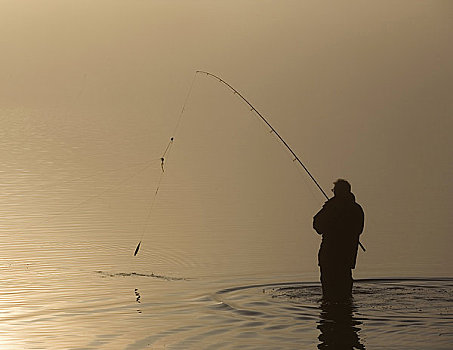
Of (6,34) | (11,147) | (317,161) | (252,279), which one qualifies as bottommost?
(252,279)

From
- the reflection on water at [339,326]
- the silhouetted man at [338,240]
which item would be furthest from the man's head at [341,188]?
the reflection on water at [339,326]

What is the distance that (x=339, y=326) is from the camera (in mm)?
13758

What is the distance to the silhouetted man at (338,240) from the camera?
15.0m

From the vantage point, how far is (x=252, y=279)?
57.1 ft

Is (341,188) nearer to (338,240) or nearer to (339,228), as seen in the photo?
(339,228)

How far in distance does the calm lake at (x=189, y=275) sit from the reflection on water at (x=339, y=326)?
2 centimetres

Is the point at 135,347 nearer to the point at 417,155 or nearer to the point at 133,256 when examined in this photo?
the point at 133,256

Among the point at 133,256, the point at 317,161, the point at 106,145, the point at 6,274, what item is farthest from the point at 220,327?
the point at 106,145

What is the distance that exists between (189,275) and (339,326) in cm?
455

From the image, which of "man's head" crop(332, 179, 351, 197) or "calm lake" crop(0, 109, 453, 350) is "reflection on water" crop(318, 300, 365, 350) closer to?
"calm lake" crop(0, 109, 453, 350)

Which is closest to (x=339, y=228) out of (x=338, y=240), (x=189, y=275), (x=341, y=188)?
(x=338, y=240)

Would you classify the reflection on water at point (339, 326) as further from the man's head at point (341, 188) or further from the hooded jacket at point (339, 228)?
the man's head at point (341, 188)

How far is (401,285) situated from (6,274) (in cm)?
549

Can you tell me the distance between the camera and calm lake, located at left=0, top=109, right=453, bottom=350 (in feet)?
44.2
